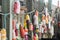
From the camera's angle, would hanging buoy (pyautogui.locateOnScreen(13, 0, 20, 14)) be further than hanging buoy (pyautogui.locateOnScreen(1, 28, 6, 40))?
Yes

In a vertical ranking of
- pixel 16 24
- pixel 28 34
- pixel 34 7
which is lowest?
pixel 28 34

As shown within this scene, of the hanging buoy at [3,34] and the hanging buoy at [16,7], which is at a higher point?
the hanging buoy at [16,7]

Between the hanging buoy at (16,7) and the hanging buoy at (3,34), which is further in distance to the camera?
the hanging buoy at (16,7)

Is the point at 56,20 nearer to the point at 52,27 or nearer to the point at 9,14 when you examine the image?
the point at 52,27

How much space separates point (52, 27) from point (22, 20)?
0.85 m

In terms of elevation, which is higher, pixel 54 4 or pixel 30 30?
pixel 54 4

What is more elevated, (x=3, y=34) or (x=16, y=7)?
(x=16, y=7)

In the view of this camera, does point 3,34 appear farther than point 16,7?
No

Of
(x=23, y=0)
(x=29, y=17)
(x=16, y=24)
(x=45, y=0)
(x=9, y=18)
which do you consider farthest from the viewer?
(x=45, y=0)

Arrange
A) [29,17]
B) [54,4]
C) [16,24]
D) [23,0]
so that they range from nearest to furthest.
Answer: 1. [16,24]
2. [23,0]
3. [29,17]
4. [54,4]

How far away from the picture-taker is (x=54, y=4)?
284 centimetres

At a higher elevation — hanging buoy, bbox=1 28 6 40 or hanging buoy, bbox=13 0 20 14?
hanging buoy, bbox=13 0 20 14

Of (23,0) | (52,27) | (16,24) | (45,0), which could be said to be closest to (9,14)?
(16,24)

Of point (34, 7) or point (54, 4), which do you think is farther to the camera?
point (54, 4)
